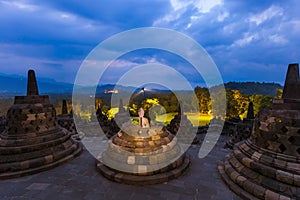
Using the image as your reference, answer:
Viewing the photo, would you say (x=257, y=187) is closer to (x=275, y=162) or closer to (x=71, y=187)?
(x=275, y=162)

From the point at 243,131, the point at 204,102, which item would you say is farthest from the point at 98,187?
the point at 204,102

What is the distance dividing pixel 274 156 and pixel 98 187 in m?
6.23

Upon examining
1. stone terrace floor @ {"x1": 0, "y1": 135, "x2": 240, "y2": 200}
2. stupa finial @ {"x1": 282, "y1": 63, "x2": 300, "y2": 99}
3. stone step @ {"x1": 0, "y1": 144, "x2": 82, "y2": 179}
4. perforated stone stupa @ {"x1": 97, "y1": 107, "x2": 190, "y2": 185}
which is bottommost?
stone terrace floor @ {"x1": 0, "y1": 135, "x2": 240, "y2": 200}

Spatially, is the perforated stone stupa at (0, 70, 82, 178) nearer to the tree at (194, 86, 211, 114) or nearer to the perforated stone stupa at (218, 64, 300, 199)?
the perforated stone stupa at (218, 64, 300, 199)

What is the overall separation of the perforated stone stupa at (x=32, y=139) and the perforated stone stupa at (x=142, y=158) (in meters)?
2.47

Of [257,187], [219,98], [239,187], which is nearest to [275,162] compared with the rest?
[257,187]

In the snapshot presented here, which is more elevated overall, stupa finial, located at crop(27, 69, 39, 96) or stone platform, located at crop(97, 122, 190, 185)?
stupa finial, located at crop(27, 69, 39, 96)

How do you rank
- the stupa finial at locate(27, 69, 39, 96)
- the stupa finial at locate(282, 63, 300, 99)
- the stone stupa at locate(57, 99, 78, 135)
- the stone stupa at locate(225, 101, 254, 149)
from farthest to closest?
the stone stupa at locate(57, 99, 78, 135) < the stone stupa at locate(225, 101, 254, 149) < the stupa finial at locate(27, 69, 39, 96) < the stupa finial at locate(282, 63, 300, 99)

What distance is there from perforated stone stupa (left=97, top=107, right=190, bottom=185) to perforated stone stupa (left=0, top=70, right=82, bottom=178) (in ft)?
8.11

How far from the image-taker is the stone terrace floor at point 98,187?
5.79 meters

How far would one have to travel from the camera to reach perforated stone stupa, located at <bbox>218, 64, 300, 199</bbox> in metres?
5.34

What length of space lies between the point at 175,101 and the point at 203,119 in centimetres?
868

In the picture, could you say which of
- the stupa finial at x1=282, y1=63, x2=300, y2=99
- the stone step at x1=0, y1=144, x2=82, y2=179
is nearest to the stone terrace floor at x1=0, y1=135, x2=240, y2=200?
the stone step at x1=0, y1=144, x2=82, y2=179

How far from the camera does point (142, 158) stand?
23.0 ft
